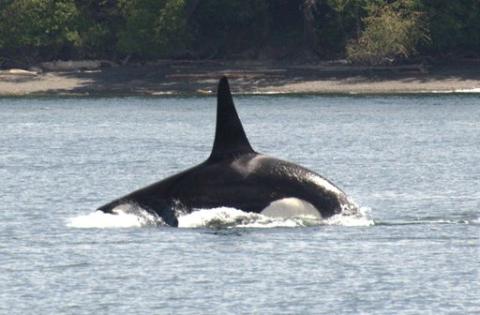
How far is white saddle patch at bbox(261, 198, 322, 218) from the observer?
3322 centimetres

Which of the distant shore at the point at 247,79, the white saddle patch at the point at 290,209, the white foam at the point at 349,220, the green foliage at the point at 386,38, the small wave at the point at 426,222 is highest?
the white saddle patch at the point at 290,209

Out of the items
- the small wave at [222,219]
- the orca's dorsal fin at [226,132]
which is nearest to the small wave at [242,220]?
the small wave at [222,219]

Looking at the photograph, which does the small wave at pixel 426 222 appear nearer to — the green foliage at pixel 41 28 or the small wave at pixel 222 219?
the small wave at pixel 222 219

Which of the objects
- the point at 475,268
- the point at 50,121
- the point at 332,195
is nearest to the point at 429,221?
the point at 332,195

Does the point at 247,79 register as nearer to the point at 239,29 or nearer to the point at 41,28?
the point at 239,29

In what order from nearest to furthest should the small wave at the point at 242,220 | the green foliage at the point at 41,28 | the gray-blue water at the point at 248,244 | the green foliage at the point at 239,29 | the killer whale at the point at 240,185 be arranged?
the gray-blue water at the point at 248,244 → the killer whale at the point at 240,185 → the small wave at the point at 242,220 → the green foliage at the point at 239,29 → the green foliage at the point at 41,28

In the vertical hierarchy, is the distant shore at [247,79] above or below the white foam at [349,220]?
below

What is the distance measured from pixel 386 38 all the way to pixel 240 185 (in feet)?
256

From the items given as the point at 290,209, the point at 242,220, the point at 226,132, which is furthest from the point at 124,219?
the point at 290,209

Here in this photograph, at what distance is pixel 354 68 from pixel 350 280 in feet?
277

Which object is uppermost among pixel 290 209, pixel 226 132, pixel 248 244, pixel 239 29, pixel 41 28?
pixel 226 132

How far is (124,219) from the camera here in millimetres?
34375

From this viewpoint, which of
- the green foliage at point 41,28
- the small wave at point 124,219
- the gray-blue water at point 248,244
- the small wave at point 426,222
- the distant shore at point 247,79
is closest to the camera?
the gray-blue water at point 248,244

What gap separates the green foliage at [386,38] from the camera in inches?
4345
